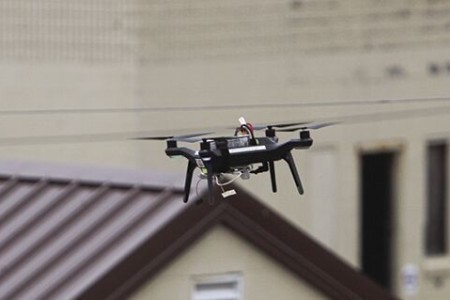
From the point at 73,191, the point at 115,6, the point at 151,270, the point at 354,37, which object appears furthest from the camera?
the point at 354,37

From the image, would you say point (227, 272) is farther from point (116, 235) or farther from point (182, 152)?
point (182, 152)

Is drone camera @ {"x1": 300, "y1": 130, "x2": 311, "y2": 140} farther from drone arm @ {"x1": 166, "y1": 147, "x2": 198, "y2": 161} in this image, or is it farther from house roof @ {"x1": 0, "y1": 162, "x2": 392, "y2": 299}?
house roof @ {"x1": 0, "y1": 162, "x2": 392, "y2": 299}

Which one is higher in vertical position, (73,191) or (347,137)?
(73,191)

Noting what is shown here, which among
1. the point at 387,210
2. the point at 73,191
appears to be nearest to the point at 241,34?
the point at 387,210

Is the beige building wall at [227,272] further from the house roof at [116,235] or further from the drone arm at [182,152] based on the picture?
the drone arm at [182,152]

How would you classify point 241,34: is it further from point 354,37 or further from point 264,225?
point 264,225

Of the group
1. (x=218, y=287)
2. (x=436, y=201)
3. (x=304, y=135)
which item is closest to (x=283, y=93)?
(x=436, y=201)
